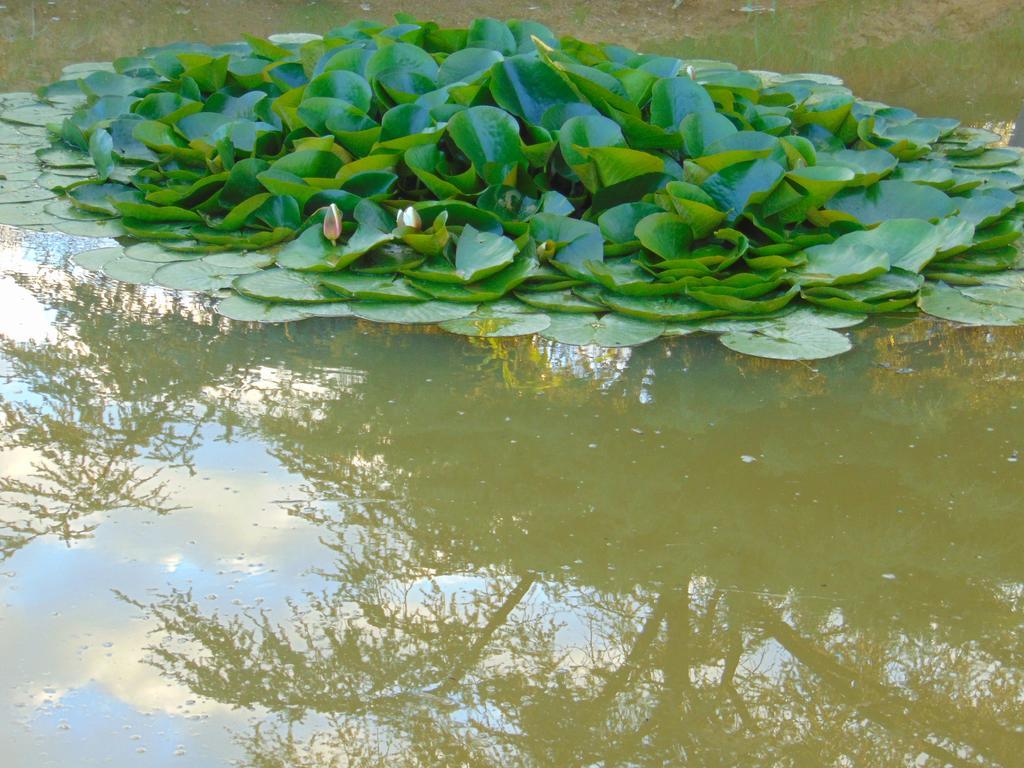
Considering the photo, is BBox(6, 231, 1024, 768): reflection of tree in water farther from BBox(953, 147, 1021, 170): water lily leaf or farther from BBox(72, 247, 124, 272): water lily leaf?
BBox(953, 147, 1021, 170): water lily leaf

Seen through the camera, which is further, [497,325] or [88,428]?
[497,325]

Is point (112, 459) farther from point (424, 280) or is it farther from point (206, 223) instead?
point (206, 223)

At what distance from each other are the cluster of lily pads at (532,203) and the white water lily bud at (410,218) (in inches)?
0.5

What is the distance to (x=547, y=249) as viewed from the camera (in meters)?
3.18

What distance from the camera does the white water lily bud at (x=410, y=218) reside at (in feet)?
10.4

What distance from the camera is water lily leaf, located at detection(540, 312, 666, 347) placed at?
9.23ft

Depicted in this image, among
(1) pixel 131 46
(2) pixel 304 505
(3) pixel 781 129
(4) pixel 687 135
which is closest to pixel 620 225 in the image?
(4) pixel 687 135

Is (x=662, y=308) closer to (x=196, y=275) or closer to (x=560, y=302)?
(x=560, y=302)

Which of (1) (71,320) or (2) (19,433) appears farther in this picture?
(1) (71,320)

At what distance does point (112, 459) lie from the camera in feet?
7.44

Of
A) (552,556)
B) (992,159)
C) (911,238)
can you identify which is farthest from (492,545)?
(992,159)

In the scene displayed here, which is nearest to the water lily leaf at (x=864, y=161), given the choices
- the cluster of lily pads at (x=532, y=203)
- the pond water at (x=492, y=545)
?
the cluster of lily pads at (x=532, y=203)

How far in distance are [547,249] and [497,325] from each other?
0.40 m

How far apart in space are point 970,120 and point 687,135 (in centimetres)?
257
